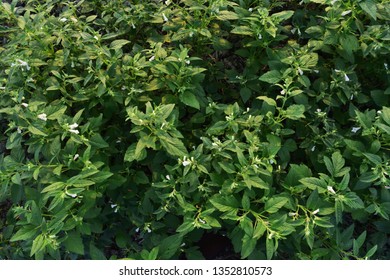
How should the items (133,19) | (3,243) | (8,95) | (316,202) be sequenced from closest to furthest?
(316,202) < (8,95) < (133,19) < (3,243)

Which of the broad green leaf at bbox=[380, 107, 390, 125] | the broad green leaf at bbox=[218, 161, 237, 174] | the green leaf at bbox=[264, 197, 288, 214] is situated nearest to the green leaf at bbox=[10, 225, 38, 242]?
the broad green leaf at bbox=[218, 161, 237, 174]

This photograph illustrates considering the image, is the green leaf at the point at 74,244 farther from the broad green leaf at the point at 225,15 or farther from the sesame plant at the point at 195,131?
the broad green leaf at the point at 225,15

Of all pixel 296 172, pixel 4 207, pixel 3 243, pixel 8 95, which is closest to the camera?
pixel 296 172

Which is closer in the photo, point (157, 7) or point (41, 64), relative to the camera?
point (41, 64)

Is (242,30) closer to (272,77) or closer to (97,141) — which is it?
(272,77)

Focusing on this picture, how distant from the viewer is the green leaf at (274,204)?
1.93 metres

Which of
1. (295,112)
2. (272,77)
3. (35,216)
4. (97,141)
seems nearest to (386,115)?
(295,112)

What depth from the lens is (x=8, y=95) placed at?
7.30 feet

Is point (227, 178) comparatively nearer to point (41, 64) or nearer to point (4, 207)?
point (41, 64)

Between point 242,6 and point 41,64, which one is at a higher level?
point 242,6

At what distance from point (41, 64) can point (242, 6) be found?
1.09m

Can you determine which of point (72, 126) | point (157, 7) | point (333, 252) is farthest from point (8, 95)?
point (333, 252)

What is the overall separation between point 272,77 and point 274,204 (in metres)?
0.63

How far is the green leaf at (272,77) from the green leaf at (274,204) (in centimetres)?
58
